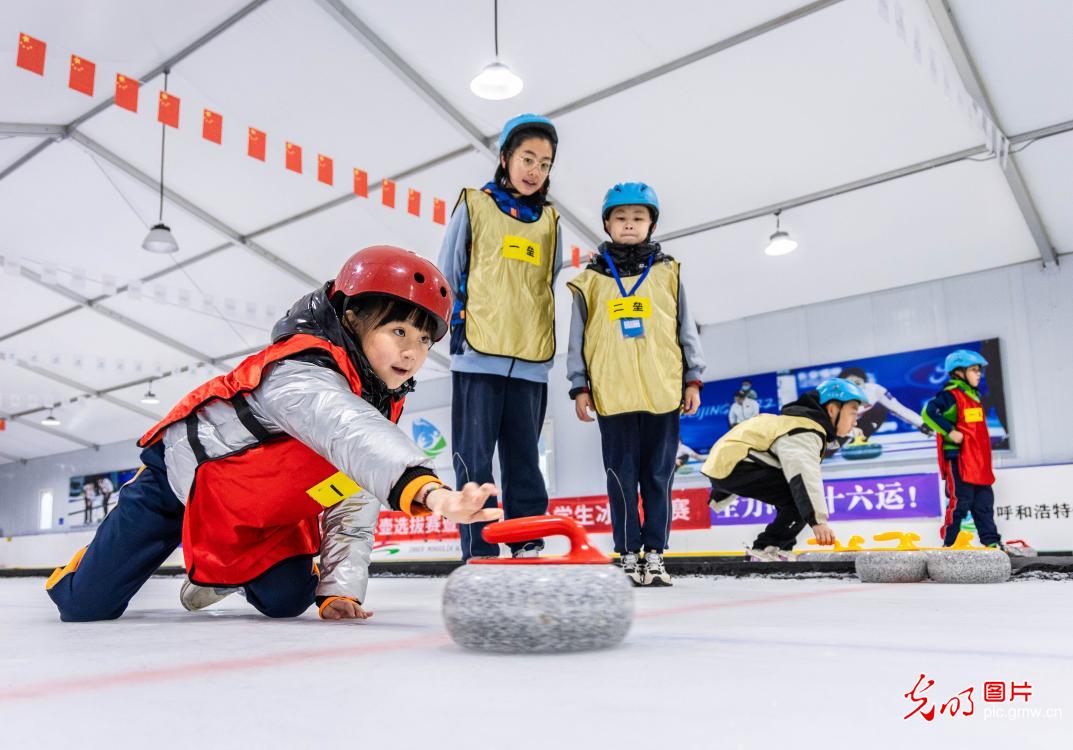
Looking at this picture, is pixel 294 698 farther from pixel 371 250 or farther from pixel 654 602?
pixel 654 602

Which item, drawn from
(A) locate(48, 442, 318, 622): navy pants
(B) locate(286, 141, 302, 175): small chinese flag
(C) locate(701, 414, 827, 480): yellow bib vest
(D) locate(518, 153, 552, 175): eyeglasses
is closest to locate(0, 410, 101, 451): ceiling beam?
(B) locate(286, 141, 302, 175): small chinese flag

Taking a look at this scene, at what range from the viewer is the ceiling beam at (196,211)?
7.21 meters

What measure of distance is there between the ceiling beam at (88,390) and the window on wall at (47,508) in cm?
561

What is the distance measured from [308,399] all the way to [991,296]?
8307mm

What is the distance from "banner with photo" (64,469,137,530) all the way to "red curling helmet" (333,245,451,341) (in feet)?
53.5

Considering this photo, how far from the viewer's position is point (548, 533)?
1075mm

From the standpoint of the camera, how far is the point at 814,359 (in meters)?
8.93

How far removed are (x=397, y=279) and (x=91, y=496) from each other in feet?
59.1

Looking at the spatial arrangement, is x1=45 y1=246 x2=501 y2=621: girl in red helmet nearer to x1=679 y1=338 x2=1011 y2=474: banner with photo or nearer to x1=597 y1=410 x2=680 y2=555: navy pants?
x1=597 y1=410 x2=680 y2=555: navy pants

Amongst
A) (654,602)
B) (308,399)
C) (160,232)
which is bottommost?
(654,602)

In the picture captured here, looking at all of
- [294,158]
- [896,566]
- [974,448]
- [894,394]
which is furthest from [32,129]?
[894,394]

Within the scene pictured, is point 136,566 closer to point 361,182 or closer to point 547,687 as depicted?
point 547,687

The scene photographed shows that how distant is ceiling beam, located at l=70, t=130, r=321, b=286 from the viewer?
721cm

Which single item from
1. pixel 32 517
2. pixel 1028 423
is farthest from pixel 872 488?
pixel 32 517
